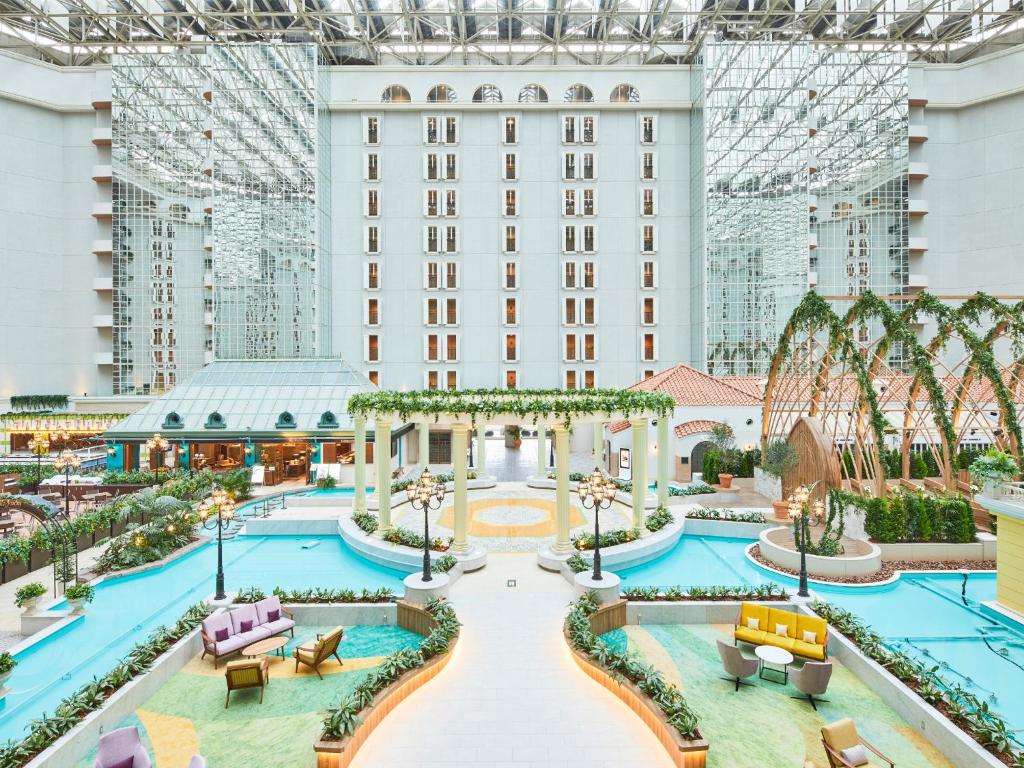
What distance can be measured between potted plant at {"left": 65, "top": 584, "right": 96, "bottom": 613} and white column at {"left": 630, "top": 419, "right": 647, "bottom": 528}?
52.1ft

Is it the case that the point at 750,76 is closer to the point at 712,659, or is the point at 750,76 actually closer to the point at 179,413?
the point at 712,659

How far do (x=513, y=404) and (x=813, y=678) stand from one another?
9.83 meters

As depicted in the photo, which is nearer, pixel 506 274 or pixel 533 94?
pixel 506 274

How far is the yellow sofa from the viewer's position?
1088 centimetres

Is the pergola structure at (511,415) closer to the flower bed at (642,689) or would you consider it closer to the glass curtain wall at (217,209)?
the flower bed at (642,689)

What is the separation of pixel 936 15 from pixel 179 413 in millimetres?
55168

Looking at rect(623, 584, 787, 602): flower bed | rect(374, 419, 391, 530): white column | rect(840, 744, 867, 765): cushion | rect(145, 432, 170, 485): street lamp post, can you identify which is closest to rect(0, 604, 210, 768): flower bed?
rect(374, 419, 391, 530): white column

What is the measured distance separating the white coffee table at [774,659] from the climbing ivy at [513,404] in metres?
7.74

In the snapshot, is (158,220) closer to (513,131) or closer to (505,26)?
(513,131)

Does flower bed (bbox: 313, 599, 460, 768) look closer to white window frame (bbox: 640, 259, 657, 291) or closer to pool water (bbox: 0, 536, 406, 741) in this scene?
pool water (bbox: 0, 536, 406, 741)

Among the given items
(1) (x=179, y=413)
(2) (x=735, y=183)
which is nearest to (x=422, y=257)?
(1) (x=179, y=413)

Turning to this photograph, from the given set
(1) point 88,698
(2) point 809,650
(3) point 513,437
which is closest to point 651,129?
(3) point 513,437

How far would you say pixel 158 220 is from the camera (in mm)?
39188

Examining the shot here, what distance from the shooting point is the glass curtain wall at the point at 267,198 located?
3666 centimetres
